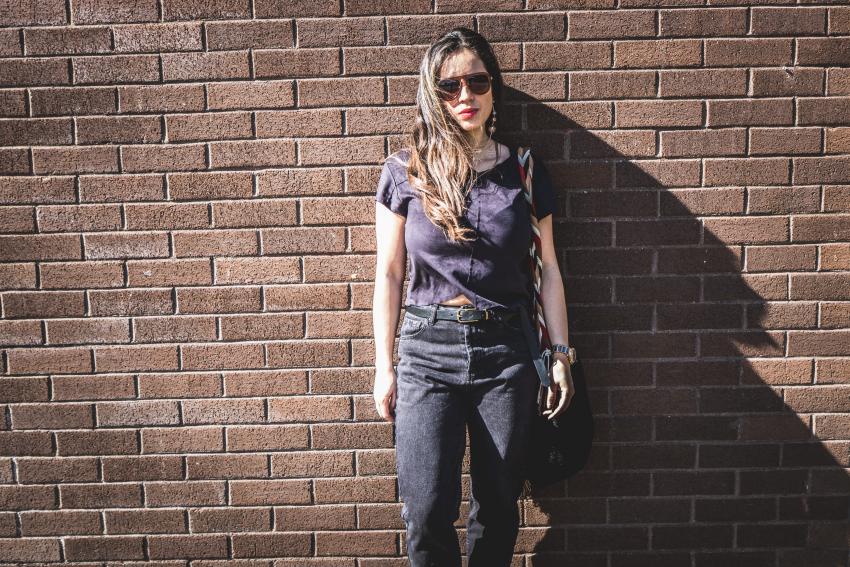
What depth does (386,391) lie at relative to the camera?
2264 mm

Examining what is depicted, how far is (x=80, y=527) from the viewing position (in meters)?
2.79

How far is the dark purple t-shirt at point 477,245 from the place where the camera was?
86.7 inches

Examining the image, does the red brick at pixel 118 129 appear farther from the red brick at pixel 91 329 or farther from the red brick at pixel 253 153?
the red brick at pixel 91 329

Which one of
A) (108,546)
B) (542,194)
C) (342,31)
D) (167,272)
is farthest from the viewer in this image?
(108,546)

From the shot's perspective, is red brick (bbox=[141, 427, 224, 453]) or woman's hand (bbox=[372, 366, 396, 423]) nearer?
woman's hand (bbox=[372, 366, 396, 423])

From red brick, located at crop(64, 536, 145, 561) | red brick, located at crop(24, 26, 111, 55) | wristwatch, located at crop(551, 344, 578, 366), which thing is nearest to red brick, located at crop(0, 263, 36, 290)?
red brick, located at crop(24, 26, 111, 55)

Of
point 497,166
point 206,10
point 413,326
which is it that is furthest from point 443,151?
point 206,10

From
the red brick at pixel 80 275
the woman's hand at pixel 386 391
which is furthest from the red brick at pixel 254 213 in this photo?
the woman's hand at pixel 386 391

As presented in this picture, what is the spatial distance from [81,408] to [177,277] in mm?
727

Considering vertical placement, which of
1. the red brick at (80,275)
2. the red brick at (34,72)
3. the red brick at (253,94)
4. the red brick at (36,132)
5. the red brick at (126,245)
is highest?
the red brick at (34,72)

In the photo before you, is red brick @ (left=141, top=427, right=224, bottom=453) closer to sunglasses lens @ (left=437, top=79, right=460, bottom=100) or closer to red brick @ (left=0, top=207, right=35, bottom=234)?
red brick @ (left=0, top=207, right=35, bottom=234)

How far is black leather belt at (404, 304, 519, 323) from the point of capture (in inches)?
85.1

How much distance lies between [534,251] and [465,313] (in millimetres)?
421

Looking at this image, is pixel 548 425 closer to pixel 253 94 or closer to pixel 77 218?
pixel 253 94
